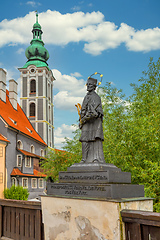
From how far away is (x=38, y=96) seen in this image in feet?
154

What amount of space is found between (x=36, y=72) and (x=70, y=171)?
1769 inches

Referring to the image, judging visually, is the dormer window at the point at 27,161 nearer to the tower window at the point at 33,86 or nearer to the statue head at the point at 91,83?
the tower window at the point at 33,86

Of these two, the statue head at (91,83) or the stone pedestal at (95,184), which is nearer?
the stone pedestal at (95,184)

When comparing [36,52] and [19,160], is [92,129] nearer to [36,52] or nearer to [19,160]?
[19,160]

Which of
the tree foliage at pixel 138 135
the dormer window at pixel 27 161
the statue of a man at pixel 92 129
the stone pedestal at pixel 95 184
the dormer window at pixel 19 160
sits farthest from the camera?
the dormer window at pixel 27 161

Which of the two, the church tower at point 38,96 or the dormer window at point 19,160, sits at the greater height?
the church tower at point 38,96

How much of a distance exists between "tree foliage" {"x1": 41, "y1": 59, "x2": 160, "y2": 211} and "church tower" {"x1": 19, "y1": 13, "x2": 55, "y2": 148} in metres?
31.2

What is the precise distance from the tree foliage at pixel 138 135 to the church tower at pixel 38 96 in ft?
102

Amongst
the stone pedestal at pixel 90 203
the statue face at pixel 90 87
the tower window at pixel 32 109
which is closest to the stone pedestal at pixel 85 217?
the stone pedestal at pixel 90 203

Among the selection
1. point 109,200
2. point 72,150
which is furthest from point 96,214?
point 72,150

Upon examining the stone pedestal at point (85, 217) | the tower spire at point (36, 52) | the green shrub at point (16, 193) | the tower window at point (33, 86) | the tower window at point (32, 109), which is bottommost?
the green shrub at point (16, 193)

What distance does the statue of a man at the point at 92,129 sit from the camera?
5289 mm

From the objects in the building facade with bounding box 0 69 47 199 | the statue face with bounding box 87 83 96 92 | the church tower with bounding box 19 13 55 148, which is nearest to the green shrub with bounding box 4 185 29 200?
the building facade with bounding box 0 69 47 199

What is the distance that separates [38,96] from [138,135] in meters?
37.4
